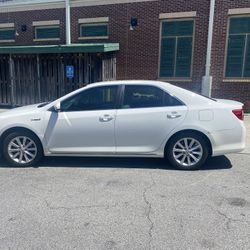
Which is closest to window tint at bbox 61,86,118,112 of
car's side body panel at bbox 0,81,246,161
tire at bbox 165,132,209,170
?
car's side body panel at bbox 0,81,246,161

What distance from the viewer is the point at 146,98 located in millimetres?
4918

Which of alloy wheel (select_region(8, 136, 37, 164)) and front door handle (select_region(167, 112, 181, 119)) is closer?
front door handle (select_region(167, 112, 181, 119))

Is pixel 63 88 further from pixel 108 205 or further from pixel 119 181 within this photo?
pixel 108 205

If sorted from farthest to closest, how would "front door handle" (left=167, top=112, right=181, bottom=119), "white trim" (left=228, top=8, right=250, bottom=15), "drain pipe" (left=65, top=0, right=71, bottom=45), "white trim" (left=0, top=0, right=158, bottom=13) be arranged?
"drain pipe" (left=65, top=0, right=71, bottom=45), "white trim" (left=0, top=0, right=158, bottom=13), "white trim" (left=228, top=8, right=250, bottom=15), "front door handle" (left=167, top=112, right=181, bottom=119)

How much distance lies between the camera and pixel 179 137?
482 cm

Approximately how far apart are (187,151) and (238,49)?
24.7ft

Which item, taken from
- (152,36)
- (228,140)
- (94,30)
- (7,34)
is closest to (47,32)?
(7,34)

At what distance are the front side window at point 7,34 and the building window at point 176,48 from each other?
7.93m

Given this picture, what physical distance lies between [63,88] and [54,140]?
6.22 meters

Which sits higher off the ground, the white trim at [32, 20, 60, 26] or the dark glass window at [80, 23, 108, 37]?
the white trim at [32, 20, 60, 26]

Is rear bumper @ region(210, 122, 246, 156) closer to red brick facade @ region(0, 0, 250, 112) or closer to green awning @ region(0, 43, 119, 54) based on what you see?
green awning @ region(0, 43, 119, 54)

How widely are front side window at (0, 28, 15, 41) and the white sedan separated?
10.9 m

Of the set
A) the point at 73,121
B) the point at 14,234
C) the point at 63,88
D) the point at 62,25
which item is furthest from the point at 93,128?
the point at 62,25

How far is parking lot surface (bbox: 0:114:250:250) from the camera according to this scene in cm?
289
